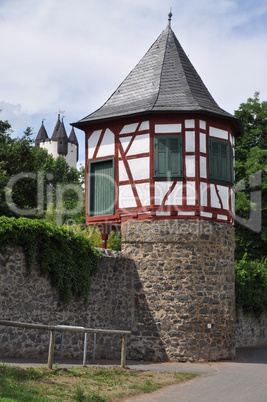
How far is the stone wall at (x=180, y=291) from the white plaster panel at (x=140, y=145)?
2087 millimetres

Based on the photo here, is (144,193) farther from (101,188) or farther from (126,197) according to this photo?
(101,188)

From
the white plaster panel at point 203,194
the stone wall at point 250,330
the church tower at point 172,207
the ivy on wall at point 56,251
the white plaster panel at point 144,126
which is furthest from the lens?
the stone wall at point 250,330

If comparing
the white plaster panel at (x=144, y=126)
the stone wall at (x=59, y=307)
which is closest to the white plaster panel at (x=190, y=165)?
the white plaster panel at (x=144, y=126)

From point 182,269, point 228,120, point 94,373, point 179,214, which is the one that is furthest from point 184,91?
point 94,373

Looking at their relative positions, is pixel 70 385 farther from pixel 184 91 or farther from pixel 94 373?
pixel 184 91

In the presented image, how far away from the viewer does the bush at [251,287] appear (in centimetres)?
2248

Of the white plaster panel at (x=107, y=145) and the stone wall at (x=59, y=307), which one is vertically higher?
the white plaster panel at (x=107, y=145)

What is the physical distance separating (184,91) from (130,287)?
6.03m

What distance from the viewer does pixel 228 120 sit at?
19.0 m

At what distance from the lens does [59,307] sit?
15195 millimetres

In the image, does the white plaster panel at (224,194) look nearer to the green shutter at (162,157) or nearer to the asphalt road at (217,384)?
the green shutter at (162,157)

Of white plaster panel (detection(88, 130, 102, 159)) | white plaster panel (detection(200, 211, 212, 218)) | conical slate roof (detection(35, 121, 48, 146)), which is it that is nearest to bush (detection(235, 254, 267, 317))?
white plaster panel (detection(200, 211, 212, 218))

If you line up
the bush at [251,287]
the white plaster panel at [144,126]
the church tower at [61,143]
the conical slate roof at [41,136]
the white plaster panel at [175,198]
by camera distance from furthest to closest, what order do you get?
the conical slate roof at [41,136] < the church tower at [61,143] < the bush at [251,287] < the white plaster panel at [144,126] < the white plaster panel at [175,198]

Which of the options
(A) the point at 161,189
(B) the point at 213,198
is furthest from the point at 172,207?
(B) the point at 213,198
